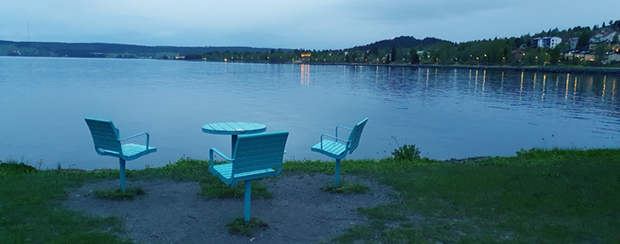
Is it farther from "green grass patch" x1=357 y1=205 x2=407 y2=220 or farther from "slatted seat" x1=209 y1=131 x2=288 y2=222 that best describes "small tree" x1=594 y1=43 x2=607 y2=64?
"slatted seat" x1=209 y1=131 x2=288 y2=222

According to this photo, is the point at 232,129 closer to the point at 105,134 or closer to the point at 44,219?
the point at 105,134

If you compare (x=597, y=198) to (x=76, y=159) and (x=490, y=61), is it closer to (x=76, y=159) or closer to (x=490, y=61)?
(x=76, y=159)

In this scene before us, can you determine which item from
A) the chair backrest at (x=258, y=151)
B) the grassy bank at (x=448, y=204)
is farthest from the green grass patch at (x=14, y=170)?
the chair backrest at (x=258, y=151)

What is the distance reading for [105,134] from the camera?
6.25 m

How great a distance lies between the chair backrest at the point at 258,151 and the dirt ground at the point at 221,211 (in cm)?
79

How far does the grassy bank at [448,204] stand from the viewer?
501 cm

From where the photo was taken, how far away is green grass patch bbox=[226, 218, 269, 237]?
5180 mm

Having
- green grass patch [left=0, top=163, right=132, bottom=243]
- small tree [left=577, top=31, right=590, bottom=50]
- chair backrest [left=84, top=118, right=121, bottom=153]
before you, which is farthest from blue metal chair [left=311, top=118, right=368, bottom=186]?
small tree [left=577, top=31, right=590, bottom=50]

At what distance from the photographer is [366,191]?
7.11m

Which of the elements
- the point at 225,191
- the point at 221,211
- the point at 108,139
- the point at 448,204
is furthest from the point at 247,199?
the point at 448,204

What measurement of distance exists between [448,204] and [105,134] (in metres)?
4.82

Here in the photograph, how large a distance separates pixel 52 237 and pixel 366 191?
14.1 feet

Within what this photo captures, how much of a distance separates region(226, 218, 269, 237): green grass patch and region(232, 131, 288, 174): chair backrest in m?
0.69

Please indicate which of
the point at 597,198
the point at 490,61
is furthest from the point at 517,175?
the point at 490,61
